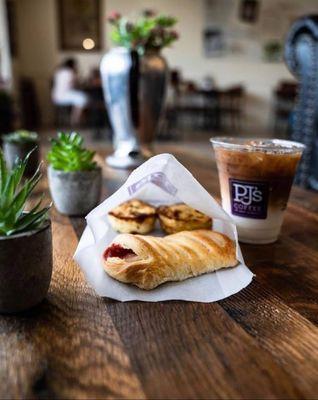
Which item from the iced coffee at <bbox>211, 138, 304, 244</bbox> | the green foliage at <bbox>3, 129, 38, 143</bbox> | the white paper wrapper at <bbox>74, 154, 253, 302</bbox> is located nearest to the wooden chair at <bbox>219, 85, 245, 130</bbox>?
the green foliage at <bbox>3, 129, 38, 143</bbox>

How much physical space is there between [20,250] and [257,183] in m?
0.43

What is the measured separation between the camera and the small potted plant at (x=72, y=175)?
0.90 metres

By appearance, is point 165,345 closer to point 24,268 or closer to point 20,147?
point 24,268

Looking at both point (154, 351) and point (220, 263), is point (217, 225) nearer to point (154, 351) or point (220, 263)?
point (220, 263)

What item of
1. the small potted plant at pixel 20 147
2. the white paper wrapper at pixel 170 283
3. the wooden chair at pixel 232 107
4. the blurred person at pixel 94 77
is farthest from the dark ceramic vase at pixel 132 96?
the wooden chair at pixel 232 107

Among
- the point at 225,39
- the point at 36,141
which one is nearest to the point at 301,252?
the point at 36,141

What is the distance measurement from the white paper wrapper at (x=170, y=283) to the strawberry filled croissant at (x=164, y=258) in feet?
0.04

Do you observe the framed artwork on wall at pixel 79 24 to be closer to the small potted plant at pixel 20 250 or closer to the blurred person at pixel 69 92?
the blurred person at pixel 69 92

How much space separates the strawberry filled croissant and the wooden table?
0.04m

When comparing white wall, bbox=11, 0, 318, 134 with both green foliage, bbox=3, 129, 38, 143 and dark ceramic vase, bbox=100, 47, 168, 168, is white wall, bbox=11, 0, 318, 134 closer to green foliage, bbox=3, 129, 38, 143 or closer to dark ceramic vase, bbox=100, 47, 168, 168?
dark ceramic vase, bbox=100, 47, 168, 168

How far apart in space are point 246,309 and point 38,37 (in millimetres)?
8067

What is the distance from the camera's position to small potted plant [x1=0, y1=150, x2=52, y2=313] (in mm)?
488

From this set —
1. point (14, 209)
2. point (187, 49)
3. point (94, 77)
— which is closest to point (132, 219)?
point (14, 209)

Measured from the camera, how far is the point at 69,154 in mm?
901
